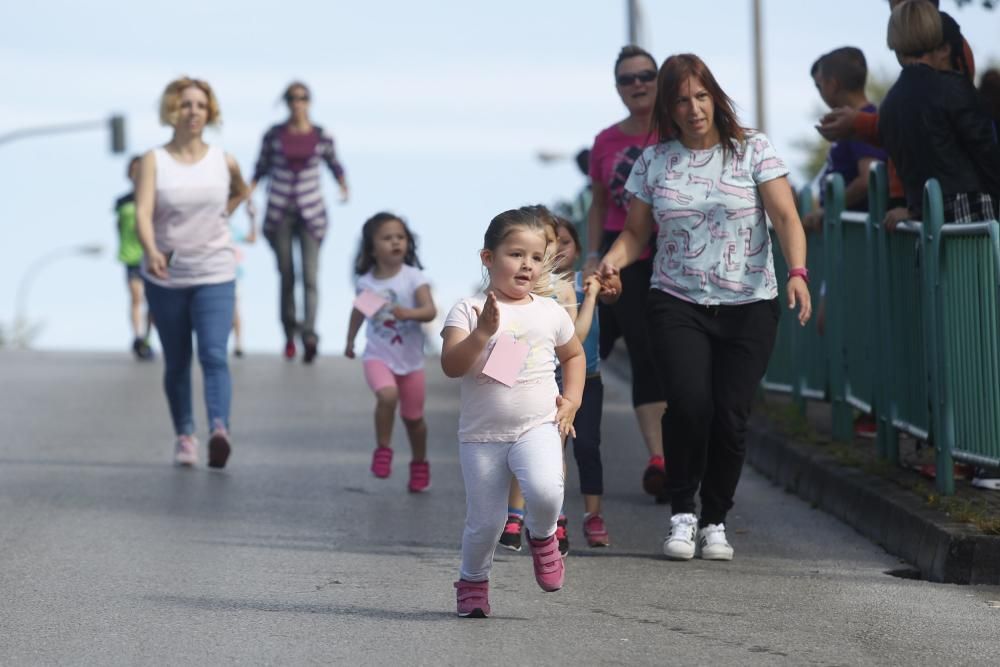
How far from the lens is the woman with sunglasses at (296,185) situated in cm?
1708

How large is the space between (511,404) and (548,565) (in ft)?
1.76

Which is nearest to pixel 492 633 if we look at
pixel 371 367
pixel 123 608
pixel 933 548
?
pixel 123 608

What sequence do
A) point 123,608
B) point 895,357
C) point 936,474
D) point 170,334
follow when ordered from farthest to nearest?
point 170,334 → point 895,357 → point 936,474 → point 123,608

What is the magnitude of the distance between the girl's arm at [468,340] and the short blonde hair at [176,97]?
514 cm

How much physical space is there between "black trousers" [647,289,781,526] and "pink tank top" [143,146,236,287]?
3.94 m

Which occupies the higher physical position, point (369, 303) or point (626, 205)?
point (626, 205)

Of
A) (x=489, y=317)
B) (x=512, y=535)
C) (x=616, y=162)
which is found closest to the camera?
(x=489, y=317)

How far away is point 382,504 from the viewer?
32.1 feet

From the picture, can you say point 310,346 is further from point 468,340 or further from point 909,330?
point 468,340

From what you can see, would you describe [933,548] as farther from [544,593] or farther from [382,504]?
[382,504]

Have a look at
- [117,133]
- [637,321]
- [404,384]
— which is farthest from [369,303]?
[117,133]

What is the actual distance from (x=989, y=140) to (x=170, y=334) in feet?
16.0

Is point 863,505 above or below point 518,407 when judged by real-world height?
below

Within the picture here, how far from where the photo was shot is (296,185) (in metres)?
17.1
